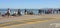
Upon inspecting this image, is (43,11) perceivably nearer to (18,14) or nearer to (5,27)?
(18,14)

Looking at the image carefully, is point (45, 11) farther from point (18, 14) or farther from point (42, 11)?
point (18, 14)

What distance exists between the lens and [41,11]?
46.3 meters

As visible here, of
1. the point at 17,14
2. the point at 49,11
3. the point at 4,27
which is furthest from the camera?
the point at 49,11

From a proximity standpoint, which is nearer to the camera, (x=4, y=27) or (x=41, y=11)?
(x=4, y=27)

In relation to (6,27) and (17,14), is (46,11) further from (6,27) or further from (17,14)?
(6,27)

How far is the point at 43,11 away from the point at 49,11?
8.77 feet

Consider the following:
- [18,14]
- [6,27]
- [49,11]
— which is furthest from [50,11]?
[6,27]

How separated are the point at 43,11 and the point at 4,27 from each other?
3191 cm

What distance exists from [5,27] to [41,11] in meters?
29.9

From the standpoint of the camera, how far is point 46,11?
47.8 metres

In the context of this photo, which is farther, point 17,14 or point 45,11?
point 45,11

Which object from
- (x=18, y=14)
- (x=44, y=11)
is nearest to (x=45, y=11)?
(x=44, y=11)

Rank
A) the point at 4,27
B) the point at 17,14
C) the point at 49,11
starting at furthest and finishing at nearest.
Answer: the point at 49,11
the point at 17,14
the point at 4,27

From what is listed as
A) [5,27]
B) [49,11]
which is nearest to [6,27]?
[5,27]
